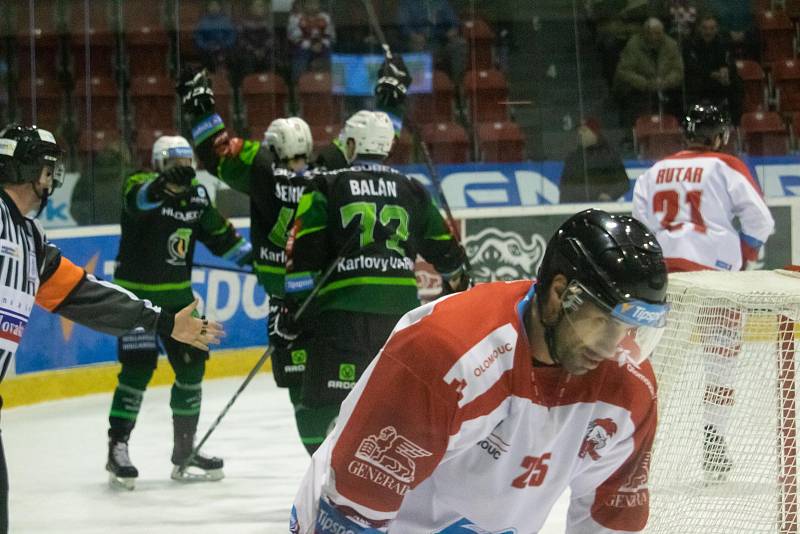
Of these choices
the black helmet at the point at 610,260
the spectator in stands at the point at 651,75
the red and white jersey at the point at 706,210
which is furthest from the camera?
the spectator in stands at the point at 651,75

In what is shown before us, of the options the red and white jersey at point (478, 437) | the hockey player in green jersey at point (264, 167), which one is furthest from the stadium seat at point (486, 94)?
the red and white jersey at point (478, 437)

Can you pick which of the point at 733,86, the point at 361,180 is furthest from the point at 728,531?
the point at 733,86

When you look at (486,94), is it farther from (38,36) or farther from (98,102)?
(38,36)

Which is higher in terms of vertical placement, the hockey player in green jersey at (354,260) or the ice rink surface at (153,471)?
the hockey player in green jersey at (354,260)

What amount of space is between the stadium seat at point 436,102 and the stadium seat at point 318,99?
0.47 metres

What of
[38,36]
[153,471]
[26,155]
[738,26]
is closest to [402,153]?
[38,36]

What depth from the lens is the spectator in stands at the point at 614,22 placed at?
7.99 m

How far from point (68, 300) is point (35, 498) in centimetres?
181

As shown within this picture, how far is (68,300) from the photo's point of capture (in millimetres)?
2900

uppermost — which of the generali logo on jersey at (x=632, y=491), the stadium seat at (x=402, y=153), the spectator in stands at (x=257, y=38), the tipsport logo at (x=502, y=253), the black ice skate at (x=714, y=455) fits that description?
the spectator in stands at (x=257, y=38)

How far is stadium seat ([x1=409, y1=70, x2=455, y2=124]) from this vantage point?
779cm

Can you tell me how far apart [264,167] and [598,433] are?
3089 millimetres

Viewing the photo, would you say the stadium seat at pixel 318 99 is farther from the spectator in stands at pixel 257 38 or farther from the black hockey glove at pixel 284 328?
the black hockey glove at pixel 284 328

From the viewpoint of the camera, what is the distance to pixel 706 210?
444 cm
